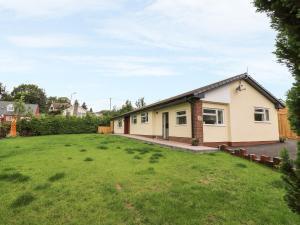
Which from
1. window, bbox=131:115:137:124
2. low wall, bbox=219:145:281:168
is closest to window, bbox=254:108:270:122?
low wall, bbox=219:145:281:168

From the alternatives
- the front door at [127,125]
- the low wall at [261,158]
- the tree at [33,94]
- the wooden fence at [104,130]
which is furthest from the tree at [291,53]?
the tree at [33,94]

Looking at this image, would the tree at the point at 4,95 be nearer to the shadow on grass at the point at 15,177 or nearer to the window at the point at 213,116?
the window at the point at 213,116

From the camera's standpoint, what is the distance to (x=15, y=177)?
22.4 feet

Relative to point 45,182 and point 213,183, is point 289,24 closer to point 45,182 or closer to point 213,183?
point 213,183

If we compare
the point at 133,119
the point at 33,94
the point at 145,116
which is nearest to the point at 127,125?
the point at 133,119

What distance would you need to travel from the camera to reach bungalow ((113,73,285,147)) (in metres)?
14.8

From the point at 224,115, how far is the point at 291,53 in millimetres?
13268

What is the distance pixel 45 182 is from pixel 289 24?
21.7ft

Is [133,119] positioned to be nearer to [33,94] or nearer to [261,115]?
[261,115]

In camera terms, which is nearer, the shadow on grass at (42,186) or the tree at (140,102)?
the shadow on grass at (42,186)

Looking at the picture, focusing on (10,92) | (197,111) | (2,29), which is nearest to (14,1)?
(2,29)

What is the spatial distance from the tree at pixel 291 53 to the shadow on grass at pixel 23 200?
16.4ft

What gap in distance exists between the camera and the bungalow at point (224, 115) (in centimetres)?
1476

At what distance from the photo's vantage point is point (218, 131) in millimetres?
15406
